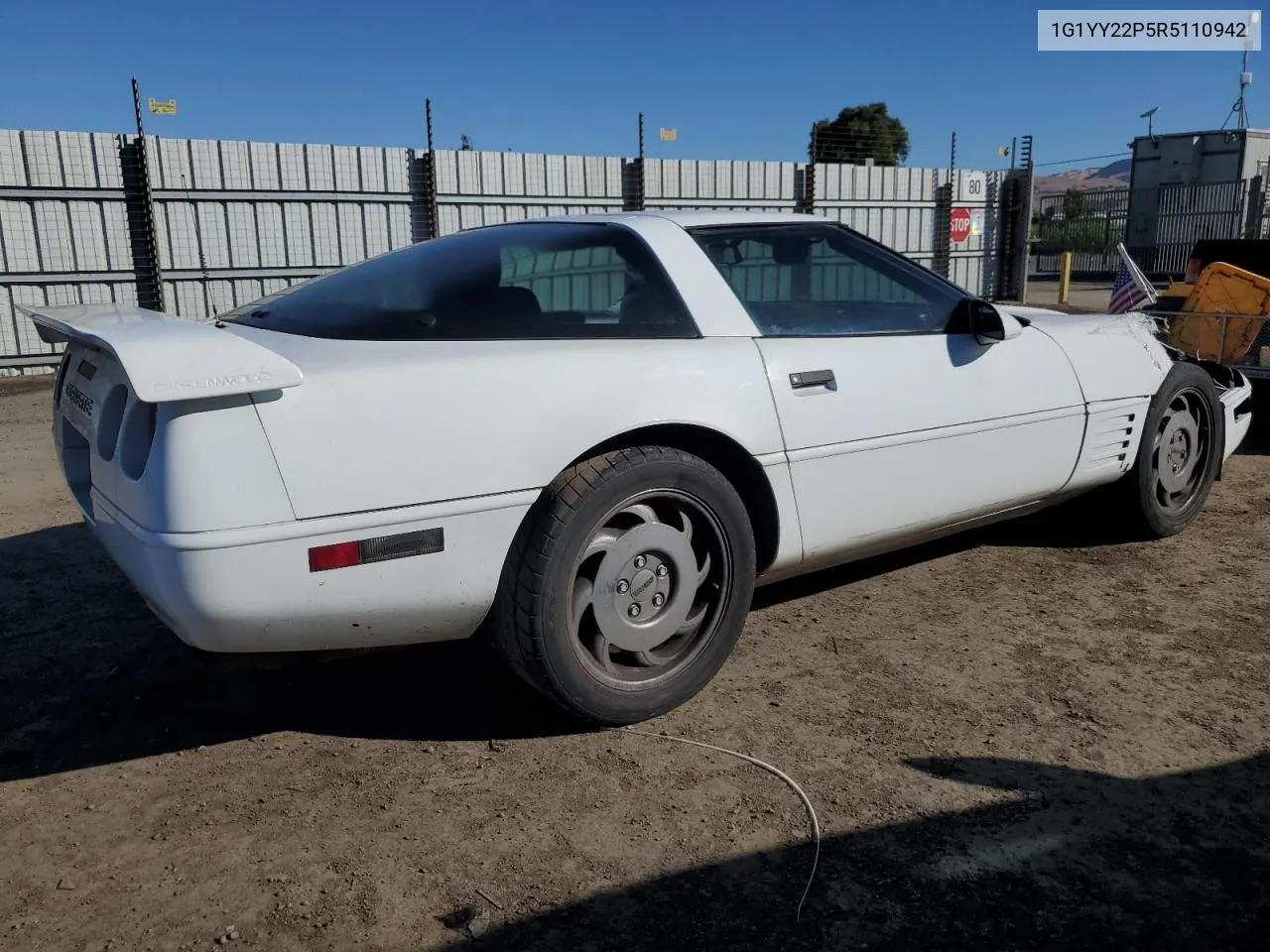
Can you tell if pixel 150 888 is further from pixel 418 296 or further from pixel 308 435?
pixel 418 296

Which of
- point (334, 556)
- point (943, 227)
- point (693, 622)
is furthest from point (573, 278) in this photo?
point (943, 227)

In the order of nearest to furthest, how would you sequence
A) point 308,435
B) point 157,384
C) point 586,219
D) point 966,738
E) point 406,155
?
point 157,384 → point 308,435 → point 966,738 → point 586,219 → point 406,155

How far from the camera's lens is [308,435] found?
2.33 metres

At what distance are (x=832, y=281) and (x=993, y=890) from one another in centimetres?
203

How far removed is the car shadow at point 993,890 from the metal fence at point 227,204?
35.8 feet

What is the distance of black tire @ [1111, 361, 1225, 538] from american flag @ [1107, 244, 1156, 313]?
4191mm

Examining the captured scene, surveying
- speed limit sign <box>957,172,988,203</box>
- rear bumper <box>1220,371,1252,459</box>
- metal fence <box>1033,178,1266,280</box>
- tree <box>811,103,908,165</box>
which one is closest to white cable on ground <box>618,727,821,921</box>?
rear bumper <box>1220,371,1252,459</box>

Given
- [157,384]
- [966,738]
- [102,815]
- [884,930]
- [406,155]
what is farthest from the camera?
[406,155]

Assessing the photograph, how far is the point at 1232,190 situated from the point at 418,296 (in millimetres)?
25076

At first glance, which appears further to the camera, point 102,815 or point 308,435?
point 102,815

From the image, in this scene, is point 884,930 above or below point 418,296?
below

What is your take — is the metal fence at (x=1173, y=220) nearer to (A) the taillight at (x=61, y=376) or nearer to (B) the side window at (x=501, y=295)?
(B) the side window at (x=501, y=295)

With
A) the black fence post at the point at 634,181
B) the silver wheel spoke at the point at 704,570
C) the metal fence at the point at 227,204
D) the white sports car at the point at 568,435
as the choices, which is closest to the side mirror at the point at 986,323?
the white sports car at the point at 568,435

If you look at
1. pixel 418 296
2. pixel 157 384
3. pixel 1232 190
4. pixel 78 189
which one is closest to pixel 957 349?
pixel 418 296
